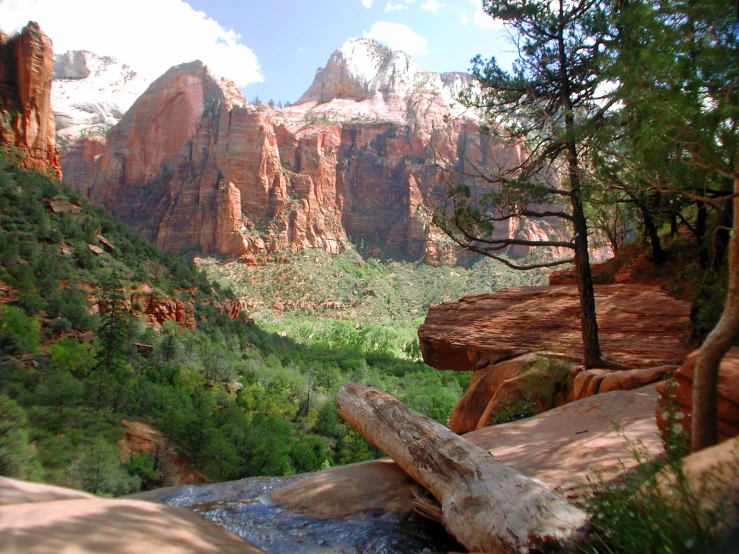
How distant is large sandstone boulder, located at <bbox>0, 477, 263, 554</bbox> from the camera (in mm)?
1979

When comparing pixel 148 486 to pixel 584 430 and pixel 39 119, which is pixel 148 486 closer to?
pixel 584 430

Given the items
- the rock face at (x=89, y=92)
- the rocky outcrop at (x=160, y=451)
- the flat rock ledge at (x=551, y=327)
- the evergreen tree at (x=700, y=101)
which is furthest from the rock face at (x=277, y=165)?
the evergreen tree at (x=700, y=101)

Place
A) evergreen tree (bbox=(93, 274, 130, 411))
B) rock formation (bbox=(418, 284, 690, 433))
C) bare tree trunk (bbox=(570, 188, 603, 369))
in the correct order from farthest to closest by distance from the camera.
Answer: evergreen tree (bbox=(93, 274, 130, 411)) < rock formation (bbox=(418, 284, 690, 433)) < bare tree trunk (bbox=(570, 188, 603, 369))

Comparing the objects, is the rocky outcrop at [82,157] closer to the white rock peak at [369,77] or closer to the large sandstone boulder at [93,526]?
the white rock peak at [369,77]

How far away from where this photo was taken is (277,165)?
270 feet

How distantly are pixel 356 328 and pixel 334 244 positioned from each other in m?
29.4

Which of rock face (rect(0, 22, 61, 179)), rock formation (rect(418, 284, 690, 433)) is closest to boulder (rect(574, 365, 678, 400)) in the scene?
rock formation (rect(418, 284, 690, 433))

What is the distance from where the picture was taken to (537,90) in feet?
25.2

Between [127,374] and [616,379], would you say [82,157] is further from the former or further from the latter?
[616,379]

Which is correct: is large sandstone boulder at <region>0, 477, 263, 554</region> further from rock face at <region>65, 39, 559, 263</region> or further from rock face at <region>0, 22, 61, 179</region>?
rock face at <region>65, 39, 559, 263</region>

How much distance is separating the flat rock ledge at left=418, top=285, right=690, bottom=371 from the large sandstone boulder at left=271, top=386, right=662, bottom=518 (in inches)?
75.6

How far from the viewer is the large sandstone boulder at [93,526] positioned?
1979 millimetres

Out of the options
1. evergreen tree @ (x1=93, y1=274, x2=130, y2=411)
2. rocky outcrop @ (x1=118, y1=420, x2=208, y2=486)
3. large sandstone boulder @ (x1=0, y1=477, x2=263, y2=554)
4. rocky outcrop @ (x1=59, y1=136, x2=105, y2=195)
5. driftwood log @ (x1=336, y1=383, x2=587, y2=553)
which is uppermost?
rocky outcrop @ (x1=59, y1=136, x2=105, y2=195)

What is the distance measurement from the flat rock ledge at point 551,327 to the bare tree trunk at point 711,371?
407 centimetres
